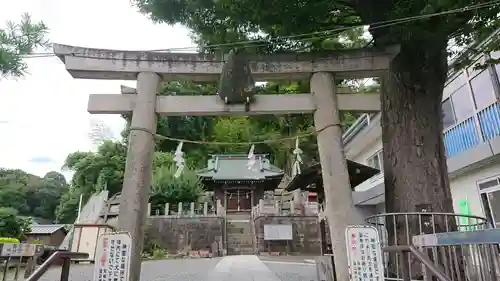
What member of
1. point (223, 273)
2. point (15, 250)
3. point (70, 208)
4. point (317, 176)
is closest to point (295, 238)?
point (223, 273)

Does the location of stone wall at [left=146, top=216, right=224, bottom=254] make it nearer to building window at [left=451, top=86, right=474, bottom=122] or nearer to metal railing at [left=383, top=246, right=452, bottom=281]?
building window at [left=451, top=86, right=474, bottom=122]

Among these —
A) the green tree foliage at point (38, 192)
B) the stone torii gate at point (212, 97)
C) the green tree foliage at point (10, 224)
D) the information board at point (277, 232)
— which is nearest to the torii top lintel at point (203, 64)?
the stone torii gate at point (212, 97)

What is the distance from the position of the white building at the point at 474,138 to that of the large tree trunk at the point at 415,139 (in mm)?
3195

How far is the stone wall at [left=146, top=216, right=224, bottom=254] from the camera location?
2281 cm

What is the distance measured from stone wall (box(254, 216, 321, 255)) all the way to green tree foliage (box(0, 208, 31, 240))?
12755mm

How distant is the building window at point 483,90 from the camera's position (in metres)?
8.34

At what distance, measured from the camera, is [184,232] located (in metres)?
23.3

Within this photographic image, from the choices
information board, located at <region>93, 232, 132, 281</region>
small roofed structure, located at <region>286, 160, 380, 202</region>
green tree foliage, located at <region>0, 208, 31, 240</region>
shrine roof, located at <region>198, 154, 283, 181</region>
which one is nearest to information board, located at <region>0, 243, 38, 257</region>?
information board, located at <region>93, 232, 132, 281</region>

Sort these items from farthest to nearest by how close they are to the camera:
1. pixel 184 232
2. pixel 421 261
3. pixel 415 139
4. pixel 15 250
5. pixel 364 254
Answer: pixel 184 232 < pixel 415 139 < pixel 364 254 < pixel 15 250 < pixel 421 261

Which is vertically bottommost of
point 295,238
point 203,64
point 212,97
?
point 295,238

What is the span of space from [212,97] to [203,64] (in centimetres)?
52

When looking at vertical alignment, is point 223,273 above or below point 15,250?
below

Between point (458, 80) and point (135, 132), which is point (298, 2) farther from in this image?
point (458, 80)

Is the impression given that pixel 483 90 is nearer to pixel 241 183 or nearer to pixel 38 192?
pixel 241 183
